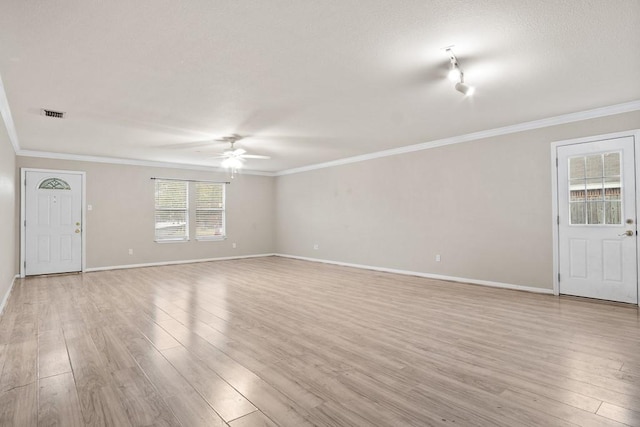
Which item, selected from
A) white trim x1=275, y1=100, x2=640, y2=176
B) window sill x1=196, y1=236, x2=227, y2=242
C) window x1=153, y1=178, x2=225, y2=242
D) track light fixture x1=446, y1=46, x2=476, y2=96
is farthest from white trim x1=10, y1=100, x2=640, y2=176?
track light fixture x1=446, y1=46, x2=476, y2=96

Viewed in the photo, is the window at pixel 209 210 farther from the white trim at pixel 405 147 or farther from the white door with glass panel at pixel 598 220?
the white door with glass panel at pixel 598 220

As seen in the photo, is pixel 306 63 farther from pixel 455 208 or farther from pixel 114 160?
pixel 114 160

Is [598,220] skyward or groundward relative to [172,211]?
groundward

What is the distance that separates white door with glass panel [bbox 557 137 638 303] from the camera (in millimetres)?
4215

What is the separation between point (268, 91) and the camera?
12.0 ft

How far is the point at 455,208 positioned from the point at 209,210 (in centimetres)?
604

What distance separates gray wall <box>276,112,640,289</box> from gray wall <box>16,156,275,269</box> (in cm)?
236

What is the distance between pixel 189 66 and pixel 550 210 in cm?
491

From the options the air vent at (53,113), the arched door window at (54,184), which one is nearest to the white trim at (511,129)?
the air vent at (53,113)

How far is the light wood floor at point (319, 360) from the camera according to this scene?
193 cm

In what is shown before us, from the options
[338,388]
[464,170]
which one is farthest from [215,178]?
[338,388]

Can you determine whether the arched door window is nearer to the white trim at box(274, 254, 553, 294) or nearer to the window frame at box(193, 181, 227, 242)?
the window frame at box(193, 181, 227, 242)

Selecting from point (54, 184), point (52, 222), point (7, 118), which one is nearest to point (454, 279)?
point (7, 118)

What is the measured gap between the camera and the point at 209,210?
8922mm
